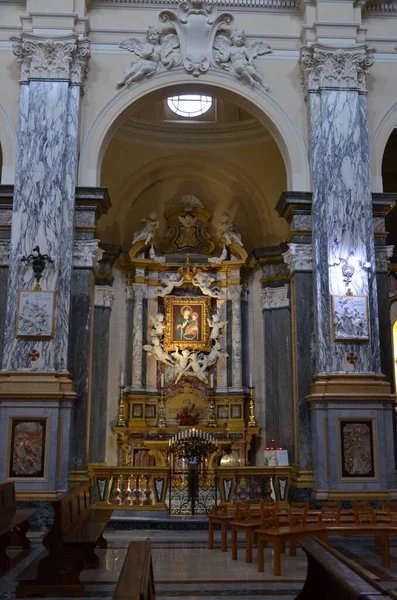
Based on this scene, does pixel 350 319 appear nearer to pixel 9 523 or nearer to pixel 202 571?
pixel 202 571

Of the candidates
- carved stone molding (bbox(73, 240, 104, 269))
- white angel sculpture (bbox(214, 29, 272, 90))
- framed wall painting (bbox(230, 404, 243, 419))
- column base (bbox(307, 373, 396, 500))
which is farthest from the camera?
framed wall painting (bbox(230, 404, 243, 419))

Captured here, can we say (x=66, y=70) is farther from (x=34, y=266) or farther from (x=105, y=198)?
(x=34, y=266)

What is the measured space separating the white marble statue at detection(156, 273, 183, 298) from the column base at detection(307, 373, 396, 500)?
6.87 metres

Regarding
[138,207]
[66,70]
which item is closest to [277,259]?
[138,207]

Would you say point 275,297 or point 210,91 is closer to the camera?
point 210,91

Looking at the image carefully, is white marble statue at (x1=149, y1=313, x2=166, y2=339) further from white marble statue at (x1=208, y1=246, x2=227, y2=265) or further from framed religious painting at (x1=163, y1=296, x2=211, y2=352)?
white marble statue at (x1=208, y1=246, x2=227, y2=265)

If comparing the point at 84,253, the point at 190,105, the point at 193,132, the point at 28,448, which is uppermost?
the point at 190,105

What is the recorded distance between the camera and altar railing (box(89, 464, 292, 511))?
35.2 feet

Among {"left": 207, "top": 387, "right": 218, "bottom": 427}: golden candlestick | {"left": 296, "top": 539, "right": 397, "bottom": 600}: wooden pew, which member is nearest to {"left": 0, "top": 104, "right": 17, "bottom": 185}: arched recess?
{"left": 207, "top": 387, "right": 218, "bottom": 427}: golden candlestick

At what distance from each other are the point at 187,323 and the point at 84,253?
18.6 feet

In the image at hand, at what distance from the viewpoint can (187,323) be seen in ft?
55.0

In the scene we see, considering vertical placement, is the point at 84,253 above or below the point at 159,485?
above

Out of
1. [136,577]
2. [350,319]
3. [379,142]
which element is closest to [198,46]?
[379,142]

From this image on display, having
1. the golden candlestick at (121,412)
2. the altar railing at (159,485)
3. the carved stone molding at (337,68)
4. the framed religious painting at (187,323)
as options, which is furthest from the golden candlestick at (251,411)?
the carved stone molding at (337,68)
